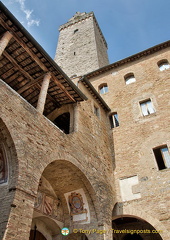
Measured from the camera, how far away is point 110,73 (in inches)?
640

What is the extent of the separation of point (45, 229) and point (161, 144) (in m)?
6.68

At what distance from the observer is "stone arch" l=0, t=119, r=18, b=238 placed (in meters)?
4.74

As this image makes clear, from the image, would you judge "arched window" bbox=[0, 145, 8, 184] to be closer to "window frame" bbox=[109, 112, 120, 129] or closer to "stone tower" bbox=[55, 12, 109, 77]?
"window frame" bbox=[109, 112, 120, 129]

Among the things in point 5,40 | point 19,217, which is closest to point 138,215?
point 19,217

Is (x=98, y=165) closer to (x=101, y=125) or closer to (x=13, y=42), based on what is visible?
(x=101, y=125)

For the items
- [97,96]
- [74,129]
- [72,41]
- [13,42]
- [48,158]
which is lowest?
[48,158]

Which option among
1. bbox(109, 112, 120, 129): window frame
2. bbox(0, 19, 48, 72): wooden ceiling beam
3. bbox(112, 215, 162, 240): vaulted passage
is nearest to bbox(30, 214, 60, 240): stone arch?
bbox(112, 215, 162, 240): vaulted passage

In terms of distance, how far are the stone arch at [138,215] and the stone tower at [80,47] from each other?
13930 mm

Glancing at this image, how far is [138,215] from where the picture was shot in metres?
9.48

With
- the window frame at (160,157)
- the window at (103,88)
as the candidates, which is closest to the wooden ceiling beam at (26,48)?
the window frame at (160,157)

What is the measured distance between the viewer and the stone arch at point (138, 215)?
349 inches

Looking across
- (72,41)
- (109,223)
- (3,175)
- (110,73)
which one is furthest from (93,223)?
(72,41)

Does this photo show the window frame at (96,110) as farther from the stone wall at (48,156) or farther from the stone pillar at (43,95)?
the stone pillar at (43,95)

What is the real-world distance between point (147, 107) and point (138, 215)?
243 inches
